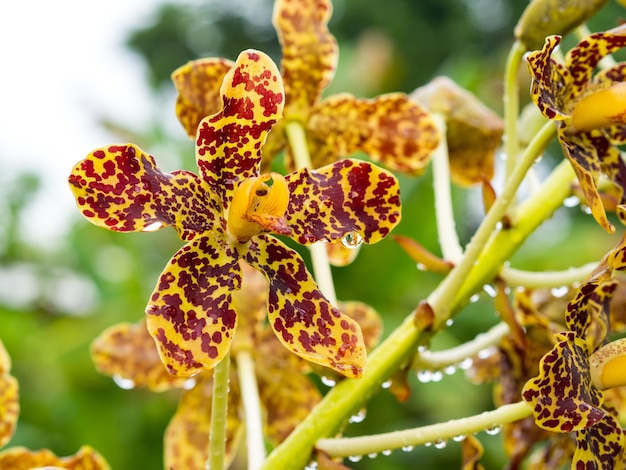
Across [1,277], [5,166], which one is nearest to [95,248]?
[1,277]

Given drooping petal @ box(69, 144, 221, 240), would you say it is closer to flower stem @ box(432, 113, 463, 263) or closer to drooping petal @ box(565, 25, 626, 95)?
flower stem @ box(432, 113, 463, 263)

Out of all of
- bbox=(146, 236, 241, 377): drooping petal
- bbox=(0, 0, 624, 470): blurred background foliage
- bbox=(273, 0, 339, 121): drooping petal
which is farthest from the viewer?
bbox=(0, 0, 624, 470): blurred background foliage

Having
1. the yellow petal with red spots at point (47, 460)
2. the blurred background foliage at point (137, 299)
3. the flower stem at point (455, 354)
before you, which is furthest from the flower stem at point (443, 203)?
the blurred background foliage at point (137, 299)

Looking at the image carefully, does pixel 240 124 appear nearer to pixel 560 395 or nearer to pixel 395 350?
pixel 395 350

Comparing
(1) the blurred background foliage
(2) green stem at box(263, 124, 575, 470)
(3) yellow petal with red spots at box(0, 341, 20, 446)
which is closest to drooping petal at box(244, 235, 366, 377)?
(2) green stem at box(263, 124, 575, 470)

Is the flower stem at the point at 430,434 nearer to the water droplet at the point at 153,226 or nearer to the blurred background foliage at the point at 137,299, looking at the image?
the water droplet at the point at 153,226

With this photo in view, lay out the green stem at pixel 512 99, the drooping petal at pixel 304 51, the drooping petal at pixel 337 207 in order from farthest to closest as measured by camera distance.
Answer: the drooping petal at pixel 304 51 < the green stem at pixel 512 99 < the drooping petal at pixel 337 207

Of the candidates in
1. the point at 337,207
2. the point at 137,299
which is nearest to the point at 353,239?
the point at 337,207
